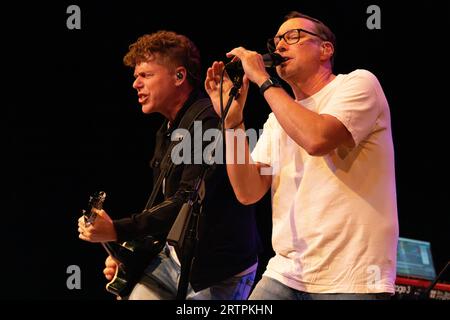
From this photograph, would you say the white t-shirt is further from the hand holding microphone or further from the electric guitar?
the electric guitar

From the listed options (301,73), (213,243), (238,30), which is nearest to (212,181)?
(213,243)

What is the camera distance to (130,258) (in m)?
2.78

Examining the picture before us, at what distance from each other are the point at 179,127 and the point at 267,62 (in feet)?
2.43

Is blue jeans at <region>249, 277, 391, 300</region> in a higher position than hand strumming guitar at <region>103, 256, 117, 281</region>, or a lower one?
higher

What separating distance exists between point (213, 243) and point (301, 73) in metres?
0.80

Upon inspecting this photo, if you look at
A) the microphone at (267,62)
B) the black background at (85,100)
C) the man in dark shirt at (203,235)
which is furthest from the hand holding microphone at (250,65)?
the black background at (85,100)

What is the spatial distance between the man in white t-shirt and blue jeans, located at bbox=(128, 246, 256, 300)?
423mm

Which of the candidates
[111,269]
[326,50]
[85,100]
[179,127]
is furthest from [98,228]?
[85,100]

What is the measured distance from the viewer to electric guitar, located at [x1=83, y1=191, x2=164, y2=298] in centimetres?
276

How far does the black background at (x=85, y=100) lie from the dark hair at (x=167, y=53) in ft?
4.58

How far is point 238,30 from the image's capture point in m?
4.56

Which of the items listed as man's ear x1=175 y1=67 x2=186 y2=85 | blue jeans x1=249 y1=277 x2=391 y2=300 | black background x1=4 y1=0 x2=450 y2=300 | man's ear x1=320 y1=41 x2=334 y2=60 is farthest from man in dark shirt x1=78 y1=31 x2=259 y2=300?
black background x1=4 y1=0 x2=450 y2=300

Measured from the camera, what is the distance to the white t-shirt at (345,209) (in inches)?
78.5

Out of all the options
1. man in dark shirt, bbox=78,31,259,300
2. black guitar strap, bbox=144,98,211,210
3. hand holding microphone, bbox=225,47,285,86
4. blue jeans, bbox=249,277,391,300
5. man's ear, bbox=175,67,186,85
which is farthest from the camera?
man's ear, bbox=175,67,186,85
